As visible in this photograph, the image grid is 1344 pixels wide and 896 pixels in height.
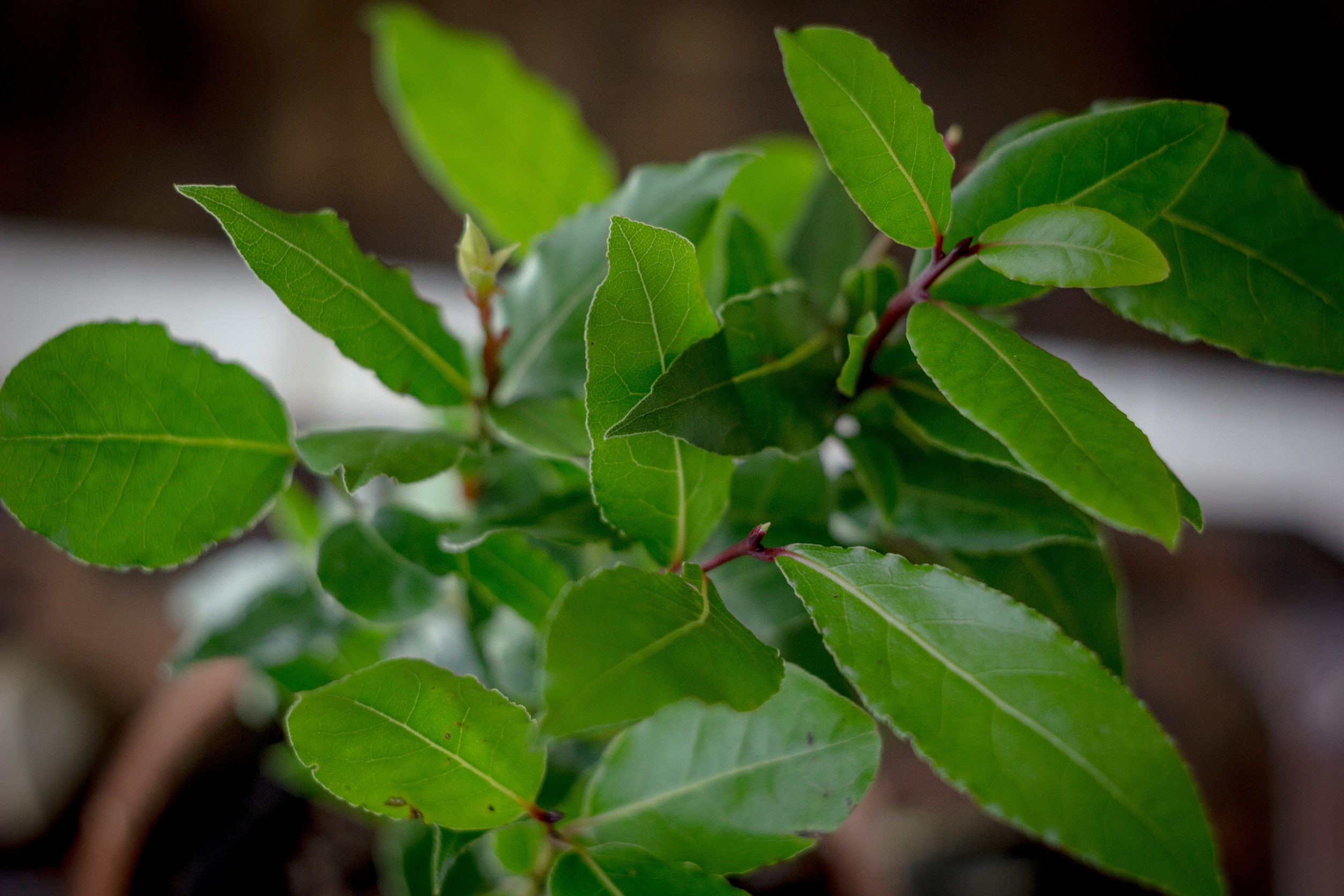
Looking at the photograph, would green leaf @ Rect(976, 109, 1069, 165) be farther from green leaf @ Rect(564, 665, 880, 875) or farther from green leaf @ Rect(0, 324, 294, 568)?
green leaf @ Rect(0, 324, 294, 568)

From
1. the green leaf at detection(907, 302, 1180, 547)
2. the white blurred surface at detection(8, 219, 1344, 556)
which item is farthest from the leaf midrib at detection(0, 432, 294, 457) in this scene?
the white blurred surface at detection(8, 219, 1344, 556)

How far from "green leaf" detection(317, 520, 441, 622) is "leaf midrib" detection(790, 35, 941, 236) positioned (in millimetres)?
303

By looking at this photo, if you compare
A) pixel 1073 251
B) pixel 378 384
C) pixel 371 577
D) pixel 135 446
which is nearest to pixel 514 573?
pixel 371 577

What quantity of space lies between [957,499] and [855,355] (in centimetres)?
12

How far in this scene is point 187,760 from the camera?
0.86 metres

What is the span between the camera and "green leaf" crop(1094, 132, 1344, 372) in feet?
1.38

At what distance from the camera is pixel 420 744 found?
39cm

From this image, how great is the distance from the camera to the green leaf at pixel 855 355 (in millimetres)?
424

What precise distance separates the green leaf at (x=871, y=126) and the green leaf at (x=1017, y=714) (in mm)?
146

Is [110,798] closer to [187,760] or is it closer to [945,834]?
[187,760]

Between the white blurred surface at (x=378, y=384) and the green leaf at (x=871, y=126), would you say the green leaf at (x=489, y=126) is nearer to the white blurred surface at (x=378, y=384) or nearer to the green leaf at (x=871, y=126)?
the green leaf at (x=871, y=126)

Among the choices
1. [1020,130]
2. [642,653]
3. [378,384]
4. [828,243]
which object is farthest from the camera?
[378,384]

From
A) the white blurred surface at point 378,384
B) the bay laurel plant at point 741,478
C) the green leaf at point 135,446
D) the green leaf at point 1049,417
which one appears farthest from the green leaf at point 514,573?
the white blurred surface at point 378,384

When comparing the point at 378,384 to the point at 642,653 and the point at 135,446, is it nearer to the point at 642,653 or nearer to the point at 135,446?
the point at 135,446
